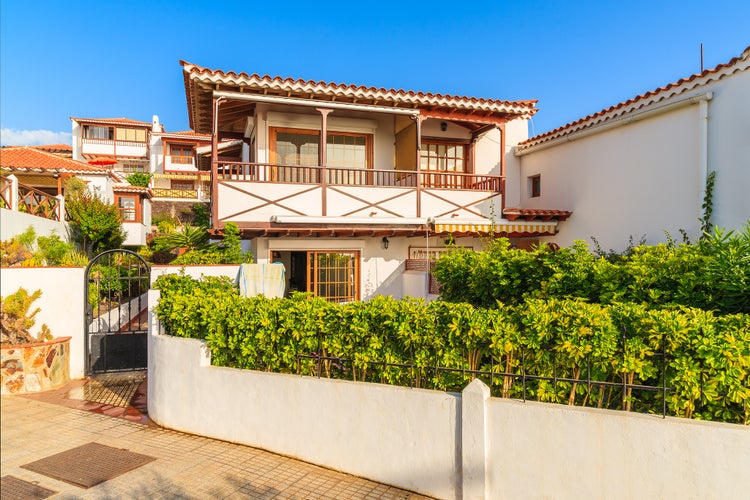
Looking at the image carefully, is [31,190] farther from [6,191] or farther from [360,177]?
[360,177]

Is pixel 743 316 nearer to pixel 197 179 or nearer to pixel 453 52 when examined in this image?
pixel 453 52

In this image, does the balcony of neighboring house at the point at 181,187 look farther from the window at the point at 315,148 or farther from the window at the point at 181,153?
the window at the point at 315,148

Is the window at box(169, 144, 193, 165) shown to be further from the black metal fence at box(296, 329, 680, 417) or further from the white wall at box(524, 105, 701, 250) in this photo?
the black metal fence at box(296, 329, 680, 417)

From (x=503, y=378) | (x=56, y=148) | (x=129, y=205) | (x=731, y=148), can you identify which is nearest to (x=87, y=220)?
(x=56, y=148)

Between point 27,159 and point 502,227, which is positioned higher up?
point 502,227

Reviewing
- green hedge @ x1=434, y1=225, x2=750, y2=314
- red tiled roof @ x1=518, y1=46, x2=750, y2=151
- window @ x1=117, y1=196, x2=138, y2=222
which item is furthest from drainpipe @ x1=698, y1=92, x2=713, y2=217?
window @ x1=117, y1=196, x2=138, y2=222

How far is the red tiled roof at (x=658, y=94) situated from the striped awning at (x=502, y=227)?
11.6 ft

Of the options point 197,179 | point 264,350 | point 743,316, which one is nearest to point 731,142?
point 743,316

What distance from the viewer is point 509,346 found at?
576cm

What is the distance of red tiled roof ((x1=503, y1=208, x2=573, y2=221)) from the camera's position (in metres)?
16.0

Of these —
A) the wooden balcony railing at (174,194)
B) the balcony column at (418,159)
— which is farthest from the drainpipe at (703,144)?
the wooden balcony railing at (174,194)

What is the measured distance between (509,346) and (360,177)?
11583mm

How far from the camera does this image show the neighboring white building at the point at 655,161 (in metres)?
11.7

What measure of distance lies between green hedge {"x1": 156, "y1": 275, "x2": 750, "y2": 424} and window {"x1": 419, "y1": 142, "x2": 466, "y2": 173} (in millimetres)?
11320
